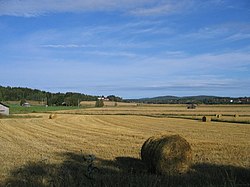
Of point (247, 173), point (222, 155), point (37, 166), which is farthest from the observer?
point (222, 155)

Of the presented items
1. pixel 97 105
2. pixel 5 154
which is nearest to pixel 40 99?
pixel 97 105

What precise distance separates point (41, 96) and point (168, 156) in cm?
16770

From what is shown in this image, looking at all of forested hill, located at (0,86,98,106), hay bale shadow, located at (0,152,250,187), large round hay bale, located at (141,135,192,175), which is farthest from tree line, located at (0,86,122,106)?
large round hay bale, located at (141,135,192,175)

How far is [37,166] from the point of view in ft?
41.5

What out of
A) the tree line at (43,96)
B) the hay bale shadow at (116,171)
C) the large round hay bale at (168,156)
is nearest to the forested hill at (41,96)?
the tree line at (43,96)

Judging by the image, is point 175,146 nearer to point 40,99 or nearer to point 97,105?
point 97,105

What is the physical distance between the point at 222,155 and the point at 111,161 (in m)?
4.75

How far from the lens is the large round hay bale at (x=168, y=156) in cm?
1270

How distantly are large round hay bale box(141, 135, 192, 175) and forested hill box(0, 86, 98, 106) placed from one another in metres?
138

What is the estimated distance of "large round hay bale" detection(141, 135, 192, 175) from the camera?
12703 mm

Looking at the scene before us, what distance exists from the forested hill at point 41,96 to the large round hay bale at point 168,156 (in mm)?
137895

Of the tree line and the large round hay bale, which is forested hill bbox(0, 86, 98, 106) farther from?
the large round hay bale

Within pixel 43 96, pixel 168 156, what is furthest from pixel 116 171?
pixel 43 96

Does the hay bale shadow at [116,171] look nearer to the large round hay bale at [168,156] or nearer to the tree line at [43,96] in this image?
the large round hay bale at [168,156]
